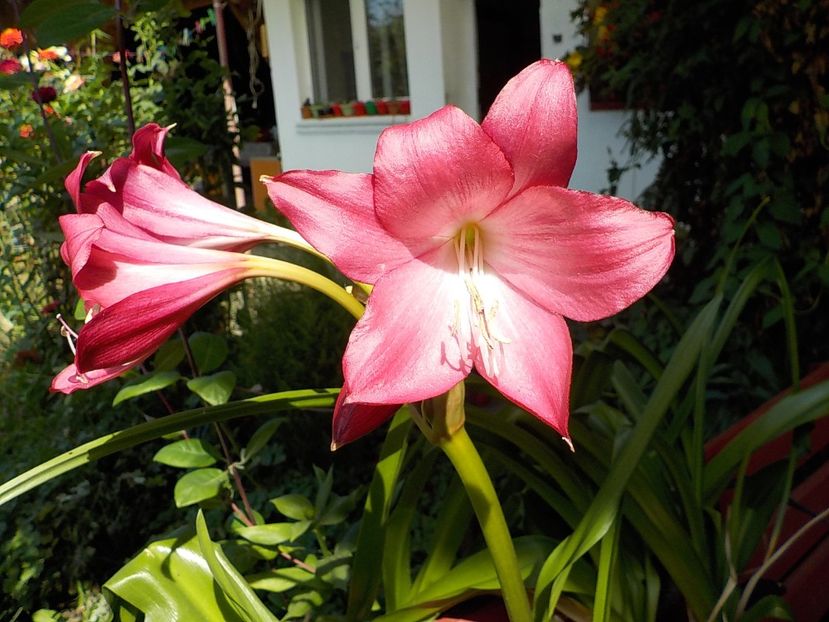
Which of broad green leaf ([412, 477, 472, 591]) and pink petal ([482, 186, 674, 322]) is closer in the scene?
pink petal ([482, 186, 674, 322])

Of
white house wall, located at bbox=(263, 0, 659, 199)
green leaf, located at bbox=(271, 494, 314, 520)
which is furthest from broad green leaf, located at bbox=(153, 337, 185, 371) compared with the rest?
white house wall, located at bbox=(263, 0, 659, 199)

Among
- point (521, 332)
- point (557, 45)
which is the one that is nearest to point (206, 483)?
A: point (521, 332)

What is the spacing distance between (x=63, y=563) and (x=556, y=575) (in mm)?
1197

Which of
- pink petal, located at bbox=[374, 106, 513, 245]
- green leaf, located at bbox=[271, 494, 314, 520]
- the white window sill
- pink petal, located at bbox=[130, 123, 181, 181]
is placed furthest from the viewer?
the white window sill

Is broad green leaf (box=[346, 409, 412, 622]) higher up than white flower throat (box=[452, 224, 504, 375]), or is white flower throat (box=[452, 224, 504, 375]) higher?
white flower throat (box=[452, 224, 504, 375])

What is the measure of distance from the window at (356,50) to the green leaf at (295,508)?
4.28 m

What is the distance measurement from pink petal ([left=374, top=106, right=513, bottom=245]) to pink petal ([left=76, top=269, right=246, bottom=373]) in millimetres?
152

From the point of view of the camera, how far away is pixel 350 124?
4.95 meters

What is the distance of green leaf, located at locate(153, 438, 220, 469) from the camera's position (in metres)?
0.98

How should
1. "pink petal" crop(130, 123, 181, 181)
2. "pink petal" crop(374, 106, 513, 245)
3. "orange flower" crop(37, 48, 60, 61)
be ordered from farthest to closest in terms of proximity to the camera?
"orange flower" crop(37, 48, 60, 61) < "pink petal" crop(130, 123, 181, 181) < "pink petal" crop(374, 106, 513, 245)

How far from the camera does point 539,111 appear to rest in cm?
49

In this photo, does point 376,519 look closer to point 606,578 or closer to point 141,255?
point 606,578

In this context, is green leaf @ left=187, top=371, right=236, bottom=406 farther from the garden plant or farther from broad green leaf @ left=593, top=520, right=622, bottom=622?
broad green leaf @ left=593, top=520, right=622, bottom=622

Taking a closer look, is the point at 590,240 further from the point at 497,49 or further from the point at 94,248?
the point at 497,49
